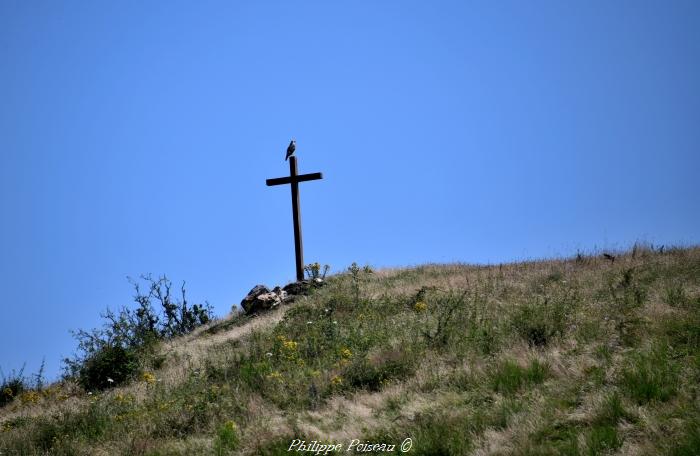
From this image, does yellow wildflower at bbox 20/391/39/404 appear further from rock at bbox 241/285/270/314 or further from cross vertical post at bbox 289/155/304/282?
cross vertical post at bbox 289/155/304/282

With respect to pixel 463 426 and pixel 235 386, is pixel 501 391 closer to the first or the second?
pixel 463 426

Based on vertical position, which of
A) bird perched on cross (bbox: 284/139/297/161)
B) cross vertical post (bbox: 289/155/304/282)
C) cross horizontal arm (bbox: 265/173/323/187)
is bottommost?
cross vertical post (bbox: 289/155/304/282)

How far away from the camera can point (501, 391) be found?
26.8 feet

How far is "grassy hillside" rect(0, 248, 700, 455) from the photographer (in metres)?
6.93

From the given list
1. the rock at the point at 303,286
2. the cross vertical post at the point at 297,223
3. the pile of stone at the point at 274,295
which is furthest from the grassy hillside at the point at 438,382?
the cross vertical post at the point at 297,223

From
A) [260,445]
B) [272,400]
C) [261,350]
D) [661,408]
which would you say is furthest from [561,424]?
[261,350]

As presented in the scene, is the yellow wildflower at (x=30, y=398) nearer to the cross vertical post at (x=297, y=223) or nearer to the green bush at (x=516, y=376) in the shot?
the cross vertical post at (x=297, y=223)

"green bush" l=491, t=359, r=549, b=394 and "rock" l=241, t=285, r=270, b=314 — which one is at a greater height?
"rock" l=241, t=285, r=270, b=314

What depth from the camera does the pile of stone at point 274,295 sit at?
17.3m

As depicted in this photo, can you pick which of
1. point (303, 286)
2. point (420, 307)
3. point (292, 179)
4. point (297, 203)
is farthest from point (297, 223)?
point (420, 307)

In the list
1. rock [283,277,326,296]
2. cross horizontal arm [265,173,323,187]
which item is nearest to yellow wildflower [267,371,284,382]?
rock [283,277,326,296]

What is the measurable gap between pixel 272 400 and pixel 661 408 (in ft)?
17.8

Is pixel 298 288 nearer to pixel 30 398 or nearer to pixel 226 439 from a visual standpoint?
pixel 30 398

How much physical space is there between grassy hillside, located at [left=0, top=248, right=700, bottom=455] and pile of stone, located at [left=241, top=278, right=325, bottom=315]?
2.51 meters
